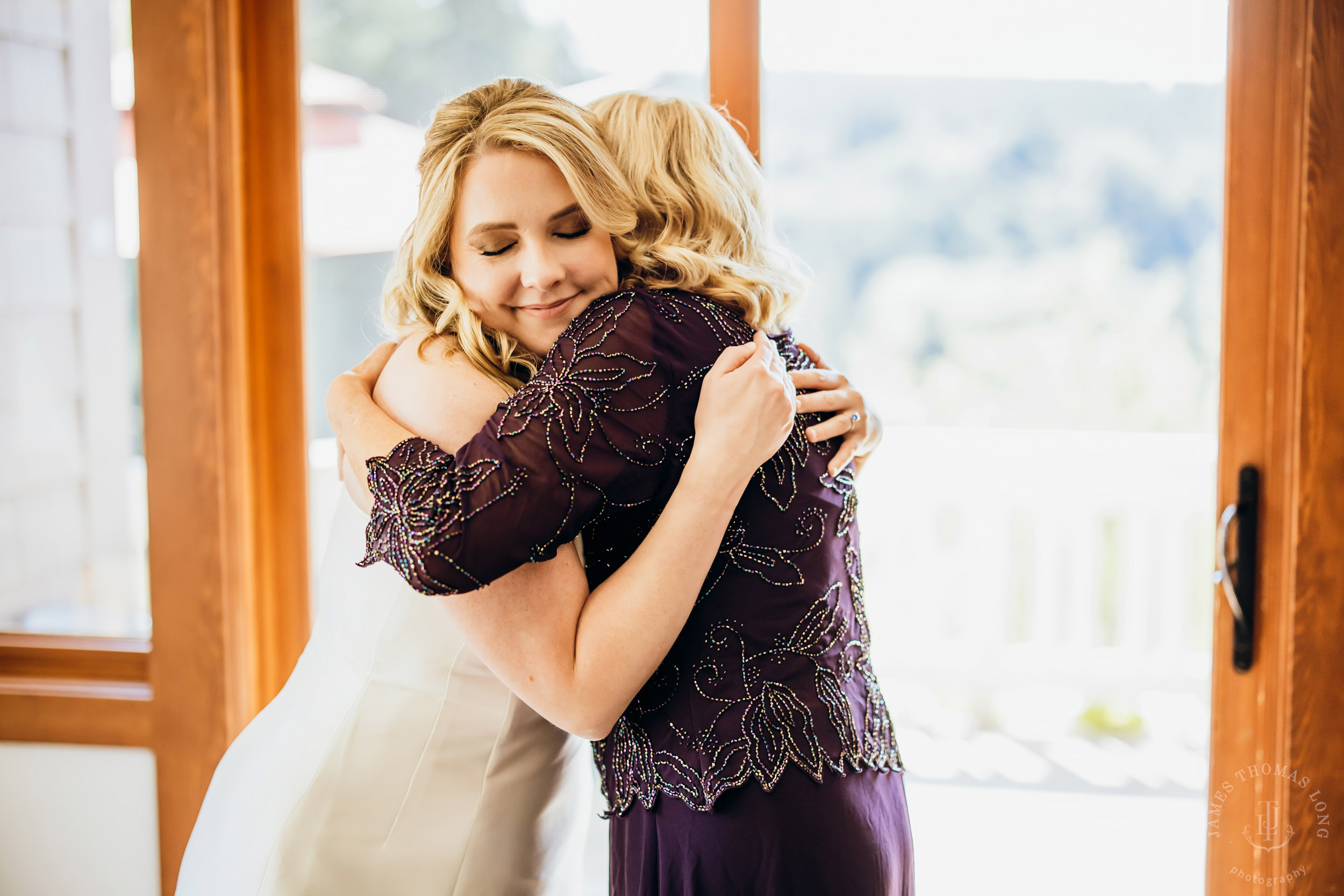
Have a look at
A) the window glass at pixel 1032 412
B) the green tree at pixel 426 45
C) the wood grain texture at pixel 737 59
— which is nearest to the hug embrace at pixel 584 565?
the wood grain texture at pixel 737 59

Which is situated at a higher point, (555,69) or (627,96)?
(555,69)

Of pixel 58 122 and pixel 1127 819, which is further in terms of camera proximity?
pixel 1127 819

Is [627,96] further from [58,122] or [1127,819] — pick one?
[1127,819]

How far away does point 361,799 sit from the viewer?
108cm

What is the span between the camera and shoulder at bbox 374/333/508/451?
0.93 meters

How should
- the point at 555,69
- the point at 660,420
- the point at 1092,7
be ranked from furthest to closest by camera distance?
the point at 1092,7 < the point at 555,69 < the point at 660,420

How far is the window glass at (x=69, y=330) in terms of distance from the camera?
1.73 metres

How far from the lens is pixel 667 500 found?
3.14 ft

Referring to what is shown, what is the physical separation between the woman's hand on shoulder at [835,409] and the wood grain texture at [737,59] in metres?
0.63

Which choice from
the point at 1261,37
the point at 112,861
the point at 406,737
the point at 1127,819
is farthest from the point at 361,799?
the point at 1127,819

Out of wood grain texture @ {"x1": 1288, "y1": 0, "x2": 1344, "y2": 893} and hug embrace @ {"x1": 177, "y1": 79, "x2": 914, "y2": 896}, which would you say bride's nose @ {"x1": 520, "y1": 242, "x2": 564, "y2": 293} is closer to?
hug embrace @ {"x1": 177, "y1": 79, "x2": 914, "y2": 896}

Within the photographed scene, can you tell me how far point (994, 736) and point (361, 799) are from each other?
306 centimetres

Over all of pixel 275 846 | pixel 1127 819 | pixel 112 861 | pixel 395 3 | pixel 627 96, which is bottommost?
pixel 1127 819

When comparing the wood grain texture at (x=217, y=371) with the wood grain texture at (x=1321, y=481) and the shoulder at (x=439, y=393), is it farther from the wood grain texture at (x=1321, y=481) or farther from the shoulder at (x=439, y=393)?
the wood grain texture at (x=1321, y=481)
